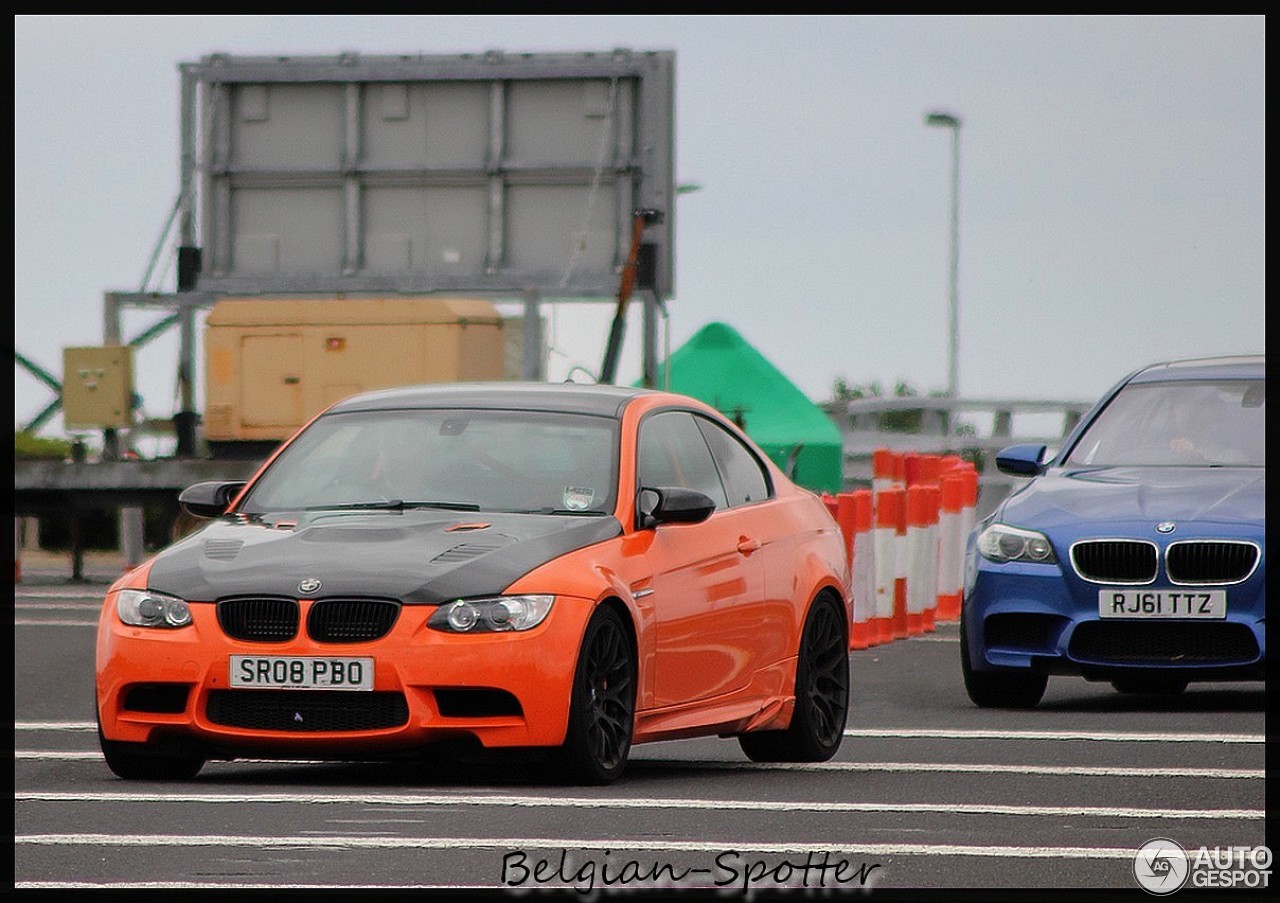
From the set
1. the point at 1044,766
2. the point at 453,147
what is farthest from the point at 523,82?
the point at 1044,766

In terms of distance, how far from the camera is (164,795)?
30.2ft

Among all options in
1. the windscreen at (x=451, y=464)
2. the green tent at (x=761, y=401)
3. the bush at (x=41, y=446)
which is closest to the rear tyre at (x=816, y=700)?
the windscreen at (x=451, y=464)

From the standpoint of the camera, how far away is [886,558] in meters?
18.7

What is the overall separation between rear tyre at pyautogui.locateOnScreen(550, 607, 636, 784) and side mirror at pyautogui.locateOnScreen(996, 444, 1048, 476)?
176 inches

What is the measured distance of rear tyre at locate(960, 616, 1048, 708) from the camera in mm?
13148

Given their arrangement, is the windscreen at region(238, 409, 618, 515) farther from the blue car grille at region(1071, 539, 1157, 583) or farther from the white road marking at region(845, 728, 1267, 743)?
the blue car grille at region(1071, 539, 1157, 583)

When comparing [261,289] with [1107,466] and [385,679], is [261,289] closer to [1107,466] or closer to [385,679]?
[1107,466]

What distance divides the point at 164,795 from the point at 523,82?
17624 mm

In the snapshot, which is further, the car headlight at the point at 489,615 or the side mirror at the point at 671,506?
the side mirror at the point at 671,506

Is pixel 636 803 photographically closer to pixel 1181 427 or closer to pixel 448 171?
pixel 1181 427

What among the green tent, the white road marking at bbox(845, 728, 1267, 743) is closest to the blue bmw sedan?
the white road marking at bbox(845, 728, 1267, 743)

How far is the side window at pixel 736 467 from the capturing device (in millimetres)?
10961

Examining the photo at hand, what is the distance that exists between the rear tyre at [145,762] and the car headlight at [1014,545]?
450 centimetres

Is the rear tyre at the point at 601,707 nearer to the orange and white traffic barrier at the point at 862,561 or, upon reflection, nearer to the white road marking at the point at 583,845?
the white road marking at the point at 583,845
